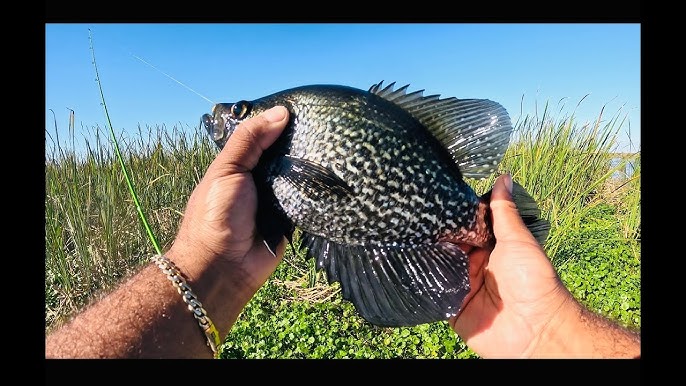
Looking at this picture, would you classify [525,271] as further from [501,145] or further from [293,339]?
[293,339]

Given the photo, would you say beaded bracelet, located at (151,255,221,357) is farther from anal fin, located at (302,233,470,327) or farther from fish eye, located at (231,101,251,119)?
fish eye, located at (231,101,251,119)

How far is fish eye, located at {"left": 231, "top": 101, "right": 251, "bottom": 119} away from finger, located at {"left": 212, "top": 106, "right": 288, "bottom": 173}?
112 millimetres

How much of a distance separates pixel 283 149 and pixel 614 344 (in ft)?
5.59

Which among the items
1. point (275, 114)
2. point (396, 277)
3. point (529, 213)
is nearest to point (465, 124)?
point (529, 213)

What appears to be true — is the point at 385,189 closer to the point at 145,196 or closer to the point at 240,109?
the point at 240,109

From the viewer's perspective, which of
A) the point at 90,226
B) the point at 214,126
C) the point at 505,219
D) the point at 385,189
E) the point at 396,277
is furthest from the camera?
the point at 90,226

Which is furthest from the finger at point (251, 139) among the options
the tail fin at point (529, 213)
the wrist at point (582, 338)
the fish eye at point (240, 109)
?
the wrist at point (582, 338)

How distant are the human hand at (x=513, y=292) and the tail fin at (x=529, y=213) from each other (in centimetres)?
5

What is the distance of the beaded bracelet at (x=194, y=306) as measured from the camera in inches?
90.7

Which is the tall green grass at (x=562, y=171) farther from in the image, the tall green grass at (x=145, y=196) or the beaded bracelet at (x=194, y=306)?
the beaded bracelet at (x=194, y=306)

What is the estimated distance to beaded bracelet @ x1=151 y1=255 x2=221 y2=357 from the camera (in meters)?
2.30

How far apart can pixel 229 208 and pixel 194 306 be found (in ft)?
1.63

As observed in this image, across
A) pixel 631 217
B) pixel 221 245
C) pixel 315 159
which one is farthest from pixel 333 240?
pixel 631 217

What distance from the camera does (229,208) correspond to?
2.45m
